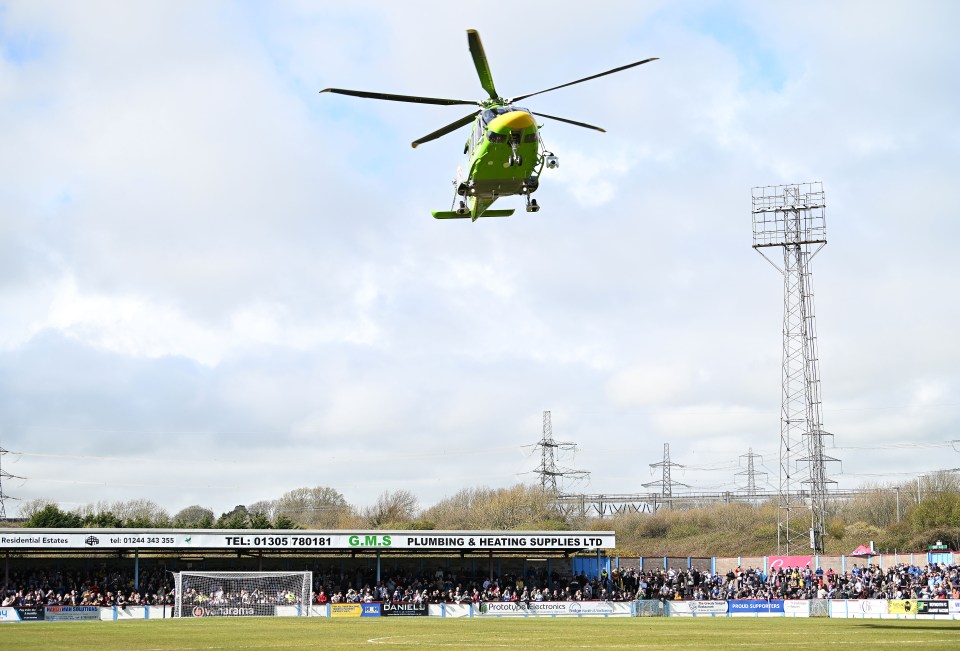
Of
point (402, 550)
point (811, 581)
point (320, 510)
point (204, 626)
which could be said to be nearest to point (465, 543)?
point (402, 550)

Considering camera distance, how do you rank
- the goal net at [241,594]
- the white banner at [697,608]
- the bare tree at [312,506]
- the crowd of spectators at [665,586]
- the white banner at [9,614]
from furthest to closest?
the bare tree at [312,506] → the crowd of spectators at [665,586] → the white banner at [697,608] → the goal net at [241,594] → the white banner at [9,614]

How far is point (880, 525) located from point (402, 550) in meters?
58.1

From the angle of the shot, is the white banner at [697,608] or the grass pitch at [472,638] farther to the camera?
the white banner at [697,608]

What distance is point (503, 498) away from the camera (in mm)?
123812

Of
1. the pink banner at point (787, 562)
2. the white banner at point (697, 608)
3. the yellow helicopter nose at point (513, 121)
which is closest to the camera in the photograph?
the yellow helicopter nose at point (513, 121)

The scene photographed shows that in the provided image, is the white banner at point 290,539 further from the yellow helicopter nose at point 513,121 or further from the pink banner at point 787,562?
the yellow helicopter nose at point 513,121

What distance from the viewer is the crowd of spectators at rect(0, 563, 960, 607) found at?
2274 inches

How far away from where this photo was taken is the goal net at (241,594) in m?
57.3

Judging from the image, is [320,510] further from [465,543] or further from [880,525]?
[465,543]

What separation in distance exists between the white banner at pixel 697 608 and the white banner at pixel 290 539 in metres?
10.1

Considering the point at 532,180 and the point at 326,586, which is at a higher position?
the point at 532,180

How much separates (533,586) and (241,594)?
1936cm

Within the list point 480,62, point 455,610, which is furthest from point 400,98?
point 455,610

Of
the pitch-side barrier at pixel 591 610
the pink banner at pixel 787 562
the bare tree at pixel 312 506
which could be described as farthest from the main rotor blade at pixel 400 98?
the bare tree at pixel 312 506
